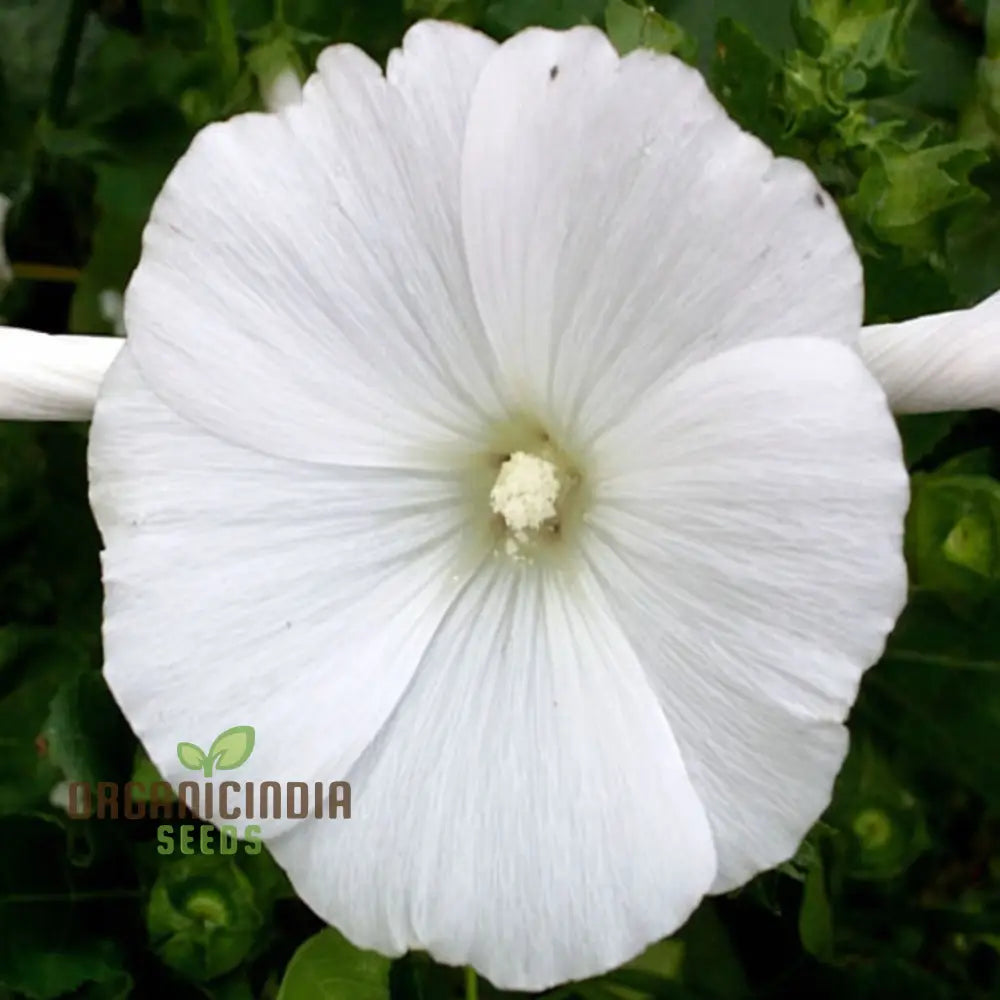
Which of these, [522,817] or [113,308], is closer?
[522,817]

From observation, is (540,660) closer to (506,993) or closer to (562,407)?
(562,407)

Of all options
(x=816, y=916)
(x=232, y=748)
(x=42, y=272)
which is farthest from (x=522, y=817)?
(x=42, y=272)

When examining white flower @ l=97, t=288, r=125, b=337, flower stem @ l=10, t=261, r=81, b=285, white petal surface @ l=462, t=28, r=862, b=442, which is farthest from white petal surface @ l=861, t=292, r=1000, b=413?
flower stem @ l=10, t=261, r=81, b=285

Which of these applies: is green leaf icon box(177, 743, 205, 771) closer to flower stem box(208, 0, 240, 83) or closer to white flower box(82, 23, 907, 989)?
white flower box(82, 23, 907, 989)

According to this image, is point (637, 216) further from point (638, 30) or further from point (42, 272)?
point (42, 272)

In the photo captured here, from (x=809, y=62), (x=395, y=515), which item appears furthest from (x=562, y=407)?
(x=809, y=62)

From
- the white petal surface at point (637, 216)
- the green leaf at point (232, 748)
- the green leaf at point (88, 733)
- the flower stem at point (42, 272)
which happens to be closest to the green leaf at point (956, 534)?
the white petal surface at point (637, 216)
